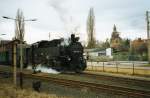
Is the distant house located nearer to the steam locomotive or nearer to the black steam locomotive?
the steam locomotive

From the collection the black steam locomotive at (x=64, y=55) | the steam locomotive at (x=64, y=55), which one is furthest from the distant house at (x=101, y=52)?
the black steam locomotive at (x=64, y=55)

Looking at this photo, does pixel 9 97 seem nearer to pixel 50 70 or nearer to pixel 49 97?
pixel 49 97

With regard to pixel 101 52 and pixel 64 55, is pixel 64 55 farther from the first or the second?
pixel 101 52

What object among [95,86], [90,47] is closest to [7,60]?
[95,86]

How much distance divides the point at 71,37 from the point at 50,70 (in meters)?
4.56

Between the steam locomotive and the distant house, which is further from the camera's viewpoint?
the distant house

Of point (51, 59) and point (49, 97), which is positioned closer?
point (49, 97)

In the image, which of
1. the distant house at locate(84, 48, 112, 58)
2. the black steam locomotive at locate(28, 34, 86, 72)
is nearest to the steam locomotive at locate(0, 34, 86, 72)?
the black steam locomotive at locate(28, 34, 86, 72)

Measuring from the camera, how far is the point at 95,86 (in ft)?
55.6

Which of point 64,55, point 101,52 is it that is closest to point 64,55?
point 64,55

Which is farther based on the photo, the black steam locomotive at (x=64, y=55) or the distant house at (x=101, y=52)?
the distant house at (x=101, y=52)

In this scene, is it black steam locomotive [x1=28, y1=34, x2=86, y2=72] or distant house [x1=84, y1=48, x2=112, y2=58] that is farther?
distant house [x1=84, y1=48, x2=112, y2=58]

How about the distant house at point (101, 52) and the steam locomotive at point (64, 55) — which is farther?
the distant house at point (101, 52)

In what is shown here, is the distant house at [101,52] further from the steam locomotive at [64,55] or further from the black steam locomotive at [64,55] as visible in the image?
the black steam locomotive at [64,55]
